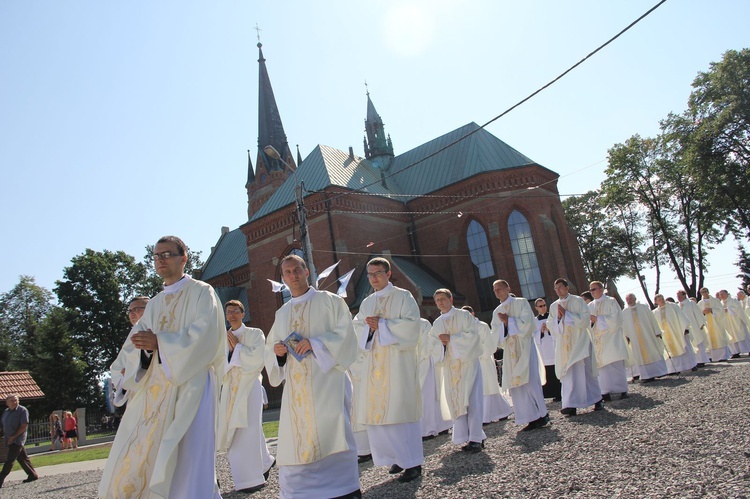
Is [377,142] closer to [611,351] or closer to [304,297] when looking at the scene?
[611,351]

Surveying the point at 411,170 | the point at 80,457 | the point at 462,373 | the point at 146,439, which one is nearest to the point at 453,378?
the point at 462,373

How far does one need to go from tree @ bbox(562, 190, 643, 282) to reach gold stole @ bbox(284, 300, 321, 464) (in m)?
42.5

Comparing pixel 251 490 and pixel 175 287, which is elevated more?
A: pixel 175 287

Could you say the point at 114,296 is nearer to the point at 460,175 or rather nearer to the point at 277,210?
the point at 277,210

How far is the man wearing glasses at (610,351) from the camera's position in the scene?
1033cm

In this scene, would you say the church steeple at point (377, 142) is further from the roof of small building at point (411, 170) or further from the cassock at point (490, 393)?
the cassock at point (490, 393)

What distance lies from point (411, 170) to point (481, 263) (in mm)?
9620

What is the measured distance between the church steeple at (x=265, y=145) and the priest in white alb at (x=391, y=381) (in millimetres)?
42534

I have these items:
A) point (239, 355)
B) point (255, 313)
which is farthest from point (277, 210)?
point (239, 355)

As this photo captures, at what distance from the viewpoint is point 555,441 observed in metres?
6.54

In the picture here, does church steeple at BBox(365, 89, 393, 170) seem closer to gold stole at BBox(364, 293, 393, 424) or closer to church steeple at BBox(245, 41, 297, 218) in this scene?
church steeple at BBox(245, 41, 297, 218)

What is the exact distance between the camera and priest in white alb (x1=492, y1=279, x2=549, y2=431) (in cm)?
826

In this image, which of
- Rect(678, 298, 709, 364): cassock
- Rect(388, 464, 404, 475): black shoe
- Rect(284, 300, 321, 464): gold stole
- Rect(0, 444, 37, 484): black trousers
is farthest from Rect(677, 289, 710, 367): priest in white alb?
Rect(0, 444, 37, 484): black trousers

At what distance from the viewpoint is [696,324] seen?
15891mm
